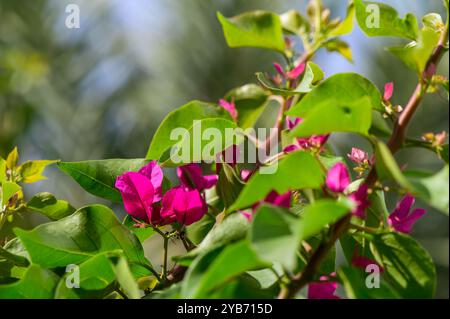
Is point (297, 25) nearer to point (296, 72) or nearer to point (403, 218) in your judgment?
point (296, 72)

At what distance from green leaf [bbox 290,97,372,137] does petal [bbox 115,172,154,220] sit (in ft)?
0.55

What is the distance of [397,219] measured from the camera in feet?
1.70

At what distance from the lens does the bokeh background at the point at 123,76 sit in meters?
4.24


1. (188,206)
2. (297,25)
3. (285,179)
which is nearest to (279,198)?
(285,179)

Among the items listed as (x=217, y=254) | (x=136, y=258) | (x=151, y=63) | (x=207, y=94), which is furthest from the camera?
(x=151, y=63)

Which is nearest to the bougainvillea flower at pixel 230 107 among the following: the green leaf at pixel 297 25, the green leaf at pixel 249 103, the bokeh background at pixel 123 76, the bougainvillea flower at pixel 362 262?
the green leaf at pixel 249 103

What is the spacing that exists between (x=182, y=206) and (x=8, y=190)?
0.16 metres

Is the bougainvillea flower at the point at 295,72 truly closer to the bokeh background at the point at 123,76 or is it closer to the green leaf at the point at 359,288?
the green leaf at the point at 359,288

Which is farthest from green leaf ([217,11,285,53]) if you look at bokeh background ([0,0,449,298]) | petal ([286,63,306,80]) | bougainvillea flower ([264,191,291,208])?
bokeh background ([0,0,449,298])

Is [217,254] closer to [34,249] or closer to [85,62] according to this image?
[34,249]

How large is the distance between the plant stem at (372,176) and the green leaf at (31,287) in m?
0.15

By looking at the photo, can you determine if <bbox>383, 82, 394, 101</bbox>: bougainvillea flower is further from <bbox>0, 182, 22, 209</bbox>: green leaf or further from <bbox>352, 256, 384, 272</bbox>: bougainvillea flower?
<bbox>0, 182, 22, 209</bbox>: green leaf

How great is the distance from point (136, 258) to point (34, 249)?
81mm
